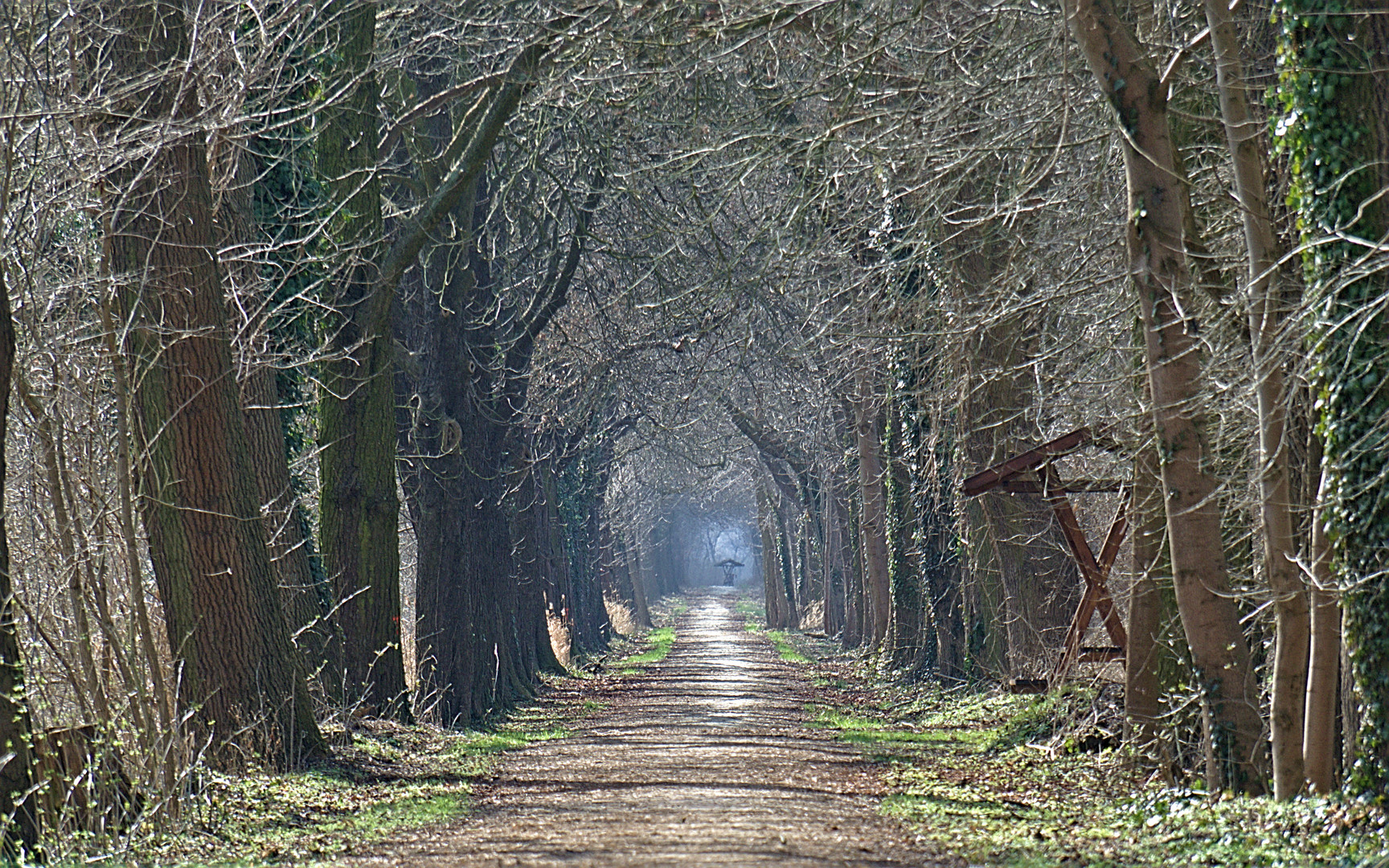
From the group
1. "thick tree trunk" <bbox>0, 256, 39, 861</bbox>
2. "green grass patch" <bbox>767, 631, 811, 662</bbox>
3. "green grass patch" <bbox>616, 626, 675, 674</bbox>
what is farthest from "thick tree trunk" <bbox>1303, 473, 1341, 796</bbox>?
"green grass patch" <bbox>767, 631, 811, 662</bbox>

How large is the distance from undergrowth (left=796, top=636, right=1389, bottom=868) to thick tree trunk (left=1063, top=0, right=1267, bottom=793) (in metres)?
0.52

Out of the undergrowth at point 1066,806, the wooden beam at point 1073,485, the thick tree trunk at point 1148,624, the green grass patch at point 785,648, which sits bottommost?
the green grass patch at point 785,648

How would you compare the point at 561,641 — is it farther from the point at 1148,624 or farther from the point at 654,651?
the point at 1148,624

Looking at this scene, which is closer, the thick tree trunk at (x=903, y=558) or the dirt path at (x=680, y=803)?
the dirt path at (x=680, y=803)

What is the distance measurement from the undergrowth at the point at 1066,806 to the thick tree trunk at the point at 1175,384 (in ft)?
1.71

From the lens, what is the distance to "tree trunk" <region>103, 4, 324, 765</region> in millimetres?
10961

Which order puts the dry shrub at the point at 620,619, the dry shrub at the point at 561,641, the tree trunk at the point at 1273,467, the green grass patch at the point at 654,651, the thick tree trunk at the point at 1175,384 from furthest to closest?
the dry shrub at the point at 620,619 → the green grass patch at the point at 654,651 → the dry shrub at the point at 561,641 → the thick tree trunk at the point at 1175,384 → the tree trunk at the point at 1273,467

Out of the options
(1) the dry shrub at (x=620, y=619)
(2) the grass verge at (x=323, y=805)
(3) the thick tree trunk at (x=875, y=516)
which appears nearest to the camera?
(2) the grass verge at (x=323, y=805)

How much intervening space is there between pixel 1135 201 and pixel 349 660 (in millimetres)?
9318

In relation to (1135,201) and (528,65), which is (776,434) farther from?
(1135,201)

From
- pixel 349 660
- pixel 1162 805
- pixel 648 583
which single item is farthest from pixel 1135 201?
pixel 648 583

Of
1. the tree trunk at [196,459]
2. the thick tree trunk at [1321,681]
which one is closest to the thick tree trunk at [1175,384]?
the thick tree trunk at [1321,681]

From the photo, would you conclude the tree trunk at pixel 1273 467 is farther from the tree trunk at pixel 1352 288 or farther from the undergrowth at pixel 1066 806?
the undergrowth at pixel 1066 806

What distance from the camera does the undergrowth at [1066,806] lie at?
25.4ft
